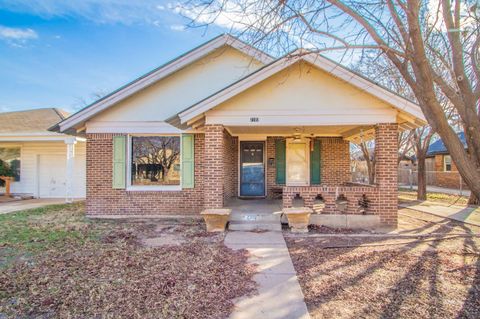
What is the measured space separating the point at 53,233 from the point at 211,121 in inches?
189

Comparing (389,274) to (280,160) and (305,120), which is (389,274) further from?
(280,160)

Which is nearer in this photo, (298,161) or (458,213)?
(458,213)

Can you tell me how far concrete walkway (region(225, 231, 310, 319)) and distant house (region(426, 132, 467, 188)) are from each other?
22.6 meters

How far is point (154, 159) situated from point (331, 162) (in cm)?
644

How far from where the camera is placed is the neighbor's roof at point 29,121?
14.1 meters

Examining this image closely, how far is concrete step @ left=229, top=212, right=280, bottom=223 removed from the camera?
25.5 ft

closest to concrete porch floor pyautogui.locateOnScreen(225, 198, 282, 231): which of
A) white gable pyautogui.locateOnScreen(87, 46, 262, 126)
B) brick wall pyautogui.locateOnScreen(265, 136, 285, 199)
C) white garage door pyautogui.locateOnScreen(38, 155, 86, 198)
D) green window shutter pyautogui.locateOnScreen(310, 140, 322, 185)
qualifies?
brick wall pyautogui.locateOnScreen(265, 136, 285, 199)

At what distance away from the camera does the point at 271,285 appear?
13.5 ft

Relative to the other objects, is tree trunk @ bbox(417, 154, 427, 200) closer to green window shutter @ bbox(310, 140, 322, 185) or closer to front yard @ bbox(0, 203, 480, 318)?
green window shutter @ bbox(310, 140, 322, 185)

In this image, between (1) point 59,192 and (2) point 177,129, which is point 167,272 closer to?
(2) point 177,129

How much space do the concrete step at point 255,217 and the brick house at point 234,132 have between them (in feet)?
1.74

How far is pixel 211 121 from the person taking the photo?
25.8 feet

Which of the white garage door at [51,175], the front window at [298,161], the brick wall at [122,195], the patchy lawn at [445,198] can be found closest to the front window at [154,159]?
the brick wall at [122,195]

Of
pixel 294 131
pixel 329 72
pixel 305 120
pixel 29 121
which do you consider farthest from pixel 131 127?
pixel 29 121
